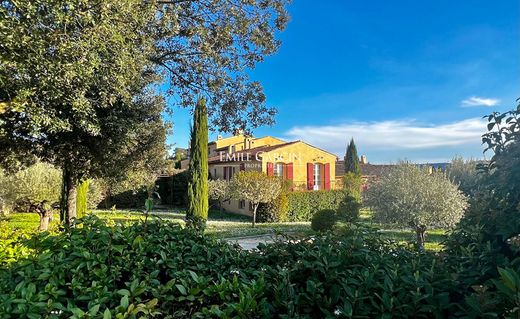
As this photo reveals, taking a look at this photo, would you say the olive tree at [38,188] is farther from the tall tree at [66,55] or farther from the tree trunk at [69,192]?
the tall tree at [66,55]

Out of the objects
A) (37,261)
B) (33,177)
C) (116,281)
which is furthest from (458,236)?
(33,177)

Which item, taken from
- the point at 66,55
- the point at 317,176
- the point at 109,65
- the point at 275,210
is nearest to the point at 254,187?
the point at 275,210

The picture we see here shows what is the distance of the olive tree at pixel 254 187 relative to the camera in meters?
19.2

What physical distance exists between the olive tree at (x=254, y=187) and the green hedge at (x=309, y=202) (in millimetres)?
2653

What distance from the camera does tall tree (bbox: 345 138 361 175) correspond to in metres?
33.7

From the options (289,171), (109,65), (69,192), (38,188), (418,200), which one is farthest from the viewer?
(289,171)

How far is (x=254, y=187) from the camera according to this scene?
63.1 ft

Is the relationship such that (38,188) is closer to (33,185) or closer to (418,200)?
(33,185)

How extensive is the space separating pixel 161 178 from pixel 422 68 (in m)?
25.6

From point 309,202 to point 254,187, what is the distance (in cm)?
518

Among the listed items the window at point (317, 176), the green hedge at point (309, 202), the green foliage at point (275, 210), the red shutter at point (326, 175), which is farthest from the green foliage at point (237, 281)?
the red shutter at point (326, 175)

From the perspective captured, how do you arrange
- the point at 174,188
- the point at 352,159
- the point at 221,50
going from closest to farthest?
the point at 221,50 < the point at 174,188 < the point at 352,159

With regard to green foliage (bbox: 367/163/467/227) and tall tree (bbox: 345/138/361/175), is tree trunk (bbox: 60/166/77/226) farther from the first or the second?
tall tree (bbox: 345/138/361/175)

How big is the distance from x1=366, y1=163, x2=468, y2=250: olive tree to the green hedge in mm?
8893
